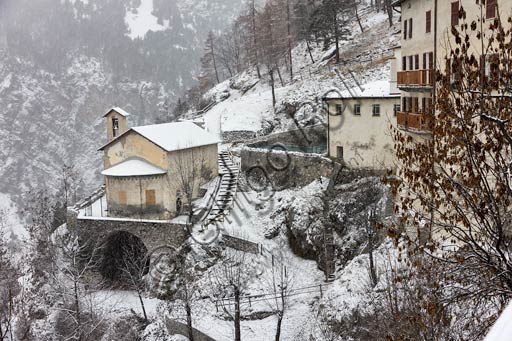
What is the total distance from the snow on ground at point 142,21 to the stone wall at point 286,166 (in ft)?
507

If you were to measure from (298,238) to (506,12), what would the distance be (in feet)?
57.1

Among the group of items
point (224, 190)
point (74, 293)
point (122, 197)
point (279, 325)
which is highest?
point (224, 190)

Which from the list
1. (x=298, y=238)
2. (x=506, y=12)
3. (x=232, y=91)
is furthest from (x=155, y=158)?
(x=232, y=91)

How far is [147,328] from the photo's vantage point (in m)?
28.8

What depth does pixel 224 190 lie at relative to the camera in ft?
123

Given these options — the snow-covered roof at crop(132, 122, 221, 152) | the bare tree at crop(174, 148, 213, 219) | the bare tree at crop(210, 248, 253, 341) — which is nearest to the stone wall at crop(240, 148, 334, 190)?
the bare tree at crop(174, 148, 213, 219)

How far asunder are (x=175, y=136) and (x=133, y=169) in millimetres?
4177

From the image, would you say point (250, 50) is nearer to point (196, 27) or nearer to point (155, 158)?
point (155, 158)

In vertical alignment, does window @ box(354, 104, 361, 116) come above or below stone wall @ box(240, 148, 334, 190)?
above

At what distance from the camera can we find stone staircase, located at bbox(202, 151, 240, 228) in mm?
34094

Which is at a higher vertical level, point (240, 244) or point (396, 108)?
point (396, 108)

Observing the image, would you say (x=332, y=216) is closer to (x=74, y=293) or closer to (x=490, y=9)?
(x=490, y=9)

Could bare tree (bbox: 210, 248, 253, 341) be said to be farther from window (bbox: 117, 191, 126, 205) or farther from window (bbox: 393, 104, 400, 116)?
window (bbox: 393, 104, 400, 116)

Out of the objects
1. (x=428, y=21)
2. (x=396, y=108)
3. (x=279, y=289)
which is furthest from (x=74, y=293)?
(x=428, y=21)
